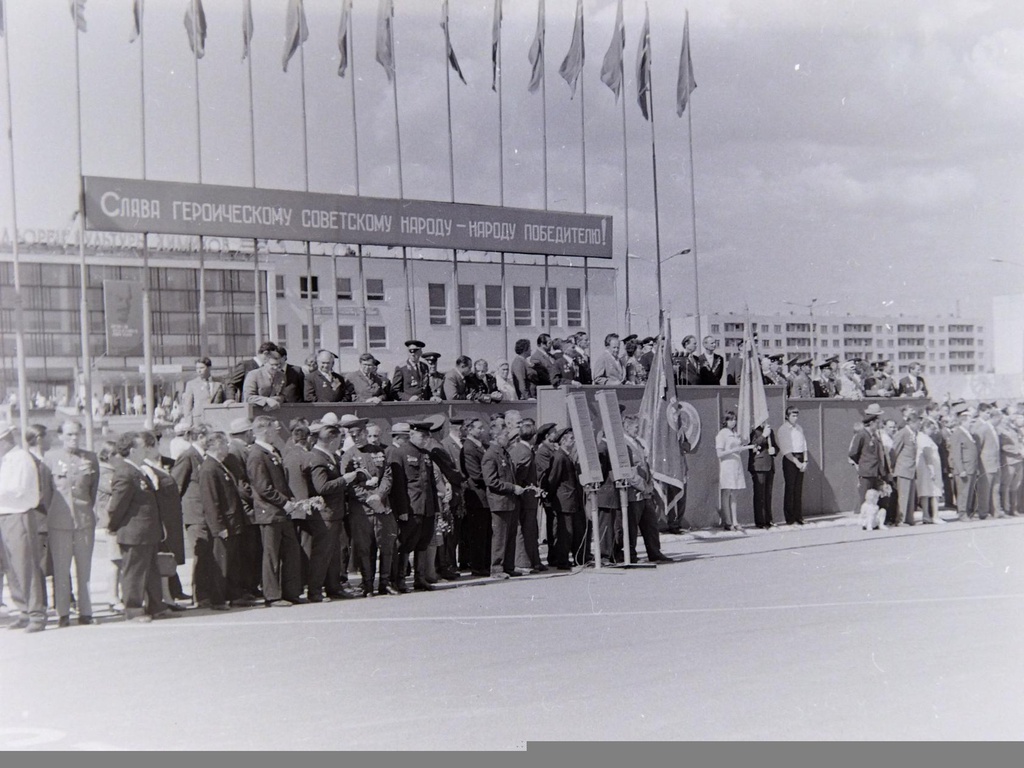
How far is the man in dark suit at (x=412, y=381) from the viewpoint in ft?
49.6

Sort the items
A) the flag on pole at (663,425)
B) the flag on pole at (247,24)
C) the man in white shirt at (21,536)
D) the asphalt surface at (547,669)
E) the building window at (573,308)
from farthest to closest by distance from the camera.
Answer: the building window at (573,308), the flag on pole at (247,24), the flag on pole at (663,425), the man in white shirt at (21,536), the asphalt surface at (547,669)

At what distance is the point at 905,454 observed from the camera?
713 inches

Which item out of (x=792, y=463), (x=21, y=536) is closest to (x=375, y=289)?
(x=792, y=463)

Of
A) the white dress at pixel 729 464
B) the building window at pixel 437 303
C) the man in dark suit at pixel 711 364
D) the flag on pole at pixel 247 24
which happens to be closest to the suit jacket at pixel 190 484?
the white dress at pixel 729 464

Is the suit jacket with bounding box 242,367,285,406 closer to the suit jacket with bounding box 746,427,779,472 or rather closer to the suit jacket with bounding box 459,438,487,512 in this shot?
the suit jacket with bounding box 459,438,487,512

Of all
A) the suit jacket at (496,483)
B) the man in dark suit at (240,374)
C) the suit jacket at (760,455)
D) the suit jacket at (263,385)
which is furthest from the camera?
the suit jacket at (760,455)

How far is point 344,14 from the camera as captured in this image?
1972 centimetres

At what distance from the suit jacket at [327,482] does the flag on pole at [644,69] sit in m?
13.8

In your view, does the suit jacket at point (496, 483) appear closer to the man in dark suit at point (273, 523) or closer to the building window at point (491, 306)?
the man in dark suit at point (273, 523)

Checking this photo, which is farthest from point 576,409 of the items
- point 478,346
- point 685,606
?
point 478,346

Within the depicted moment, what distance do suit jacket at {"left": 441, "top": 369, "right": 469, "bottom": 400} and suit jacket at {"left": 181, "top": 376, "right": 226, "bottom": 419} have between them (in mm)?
2852

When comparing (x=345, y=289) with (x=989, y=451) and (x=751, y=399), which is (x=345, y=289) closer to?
(x=751, y=399)

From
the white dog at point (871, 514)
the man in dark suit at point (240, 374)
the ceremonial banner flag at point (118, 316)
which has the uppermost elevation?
the ceremonial banner flag at point (118, 316)

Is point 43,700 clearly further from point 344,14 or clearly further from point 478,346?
point 478,346
